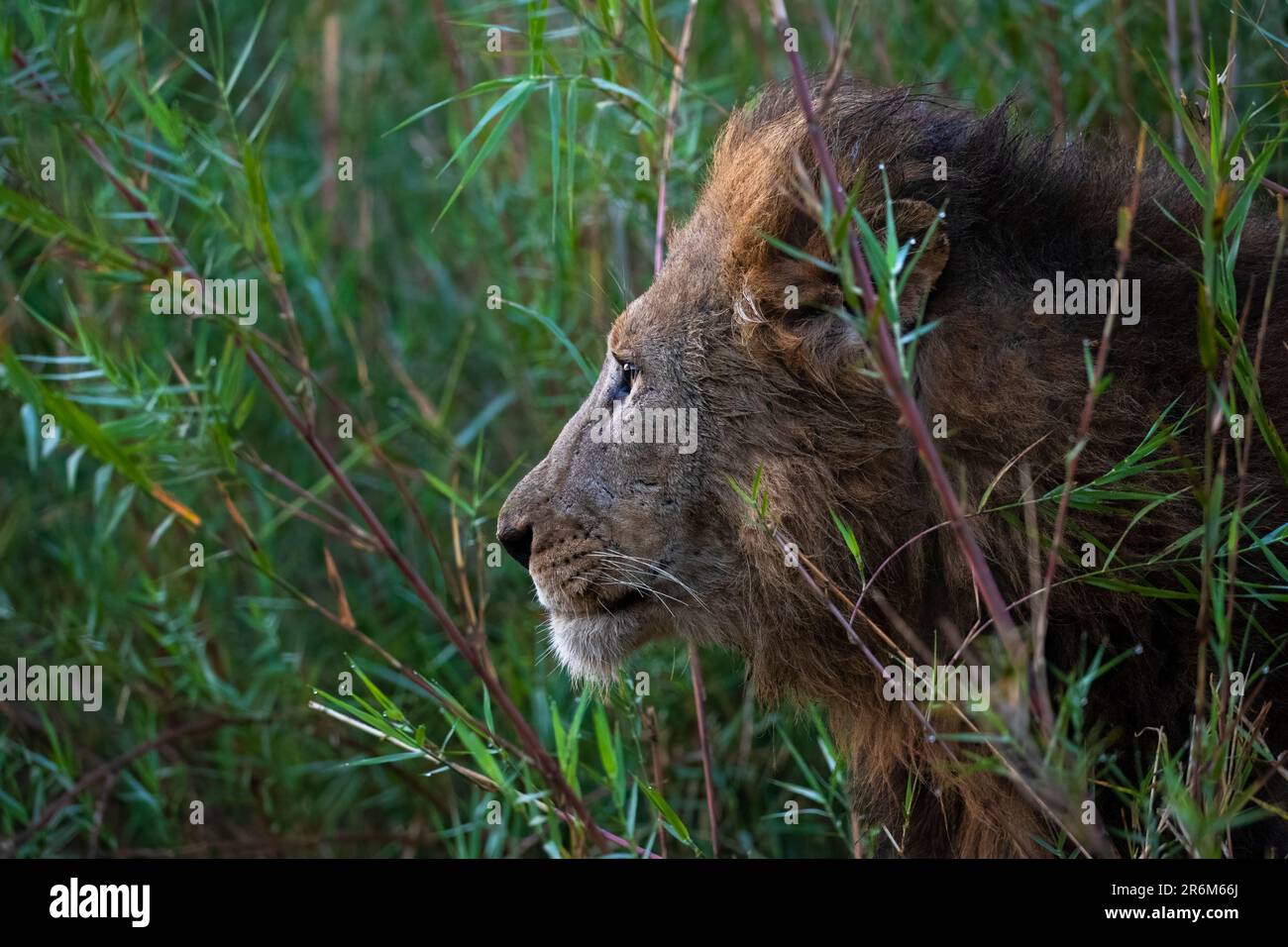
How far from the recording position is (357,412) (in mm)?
4262

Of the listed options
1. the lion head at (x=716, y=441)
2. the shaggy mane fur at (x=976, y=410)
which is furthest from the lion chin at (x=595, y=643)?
the shaggy mane fur at (x=976, y=410)

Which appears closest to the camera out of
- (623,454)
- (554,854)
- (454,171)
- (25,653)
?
(554,854)

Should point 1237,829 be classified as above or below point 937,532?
below

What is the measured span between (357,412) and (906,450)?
242 cm

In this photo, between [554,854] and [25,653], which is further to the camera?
[25,653]

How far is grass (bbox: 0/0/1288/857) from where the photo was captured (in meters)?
2.69

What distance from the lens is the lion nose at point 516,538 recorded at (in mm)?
2551

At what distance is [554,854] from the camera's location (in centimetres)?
210

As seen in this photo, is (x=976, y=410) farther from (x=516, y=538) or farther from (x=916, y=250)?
(x=516, y=538)

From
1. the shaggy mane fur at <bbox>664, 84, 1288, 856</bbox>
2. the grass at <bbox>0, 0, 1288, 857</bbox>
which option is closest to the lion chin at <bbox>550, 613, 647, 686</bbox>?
the grass at <bbox>0, 0, 1288, 857</bbox>
